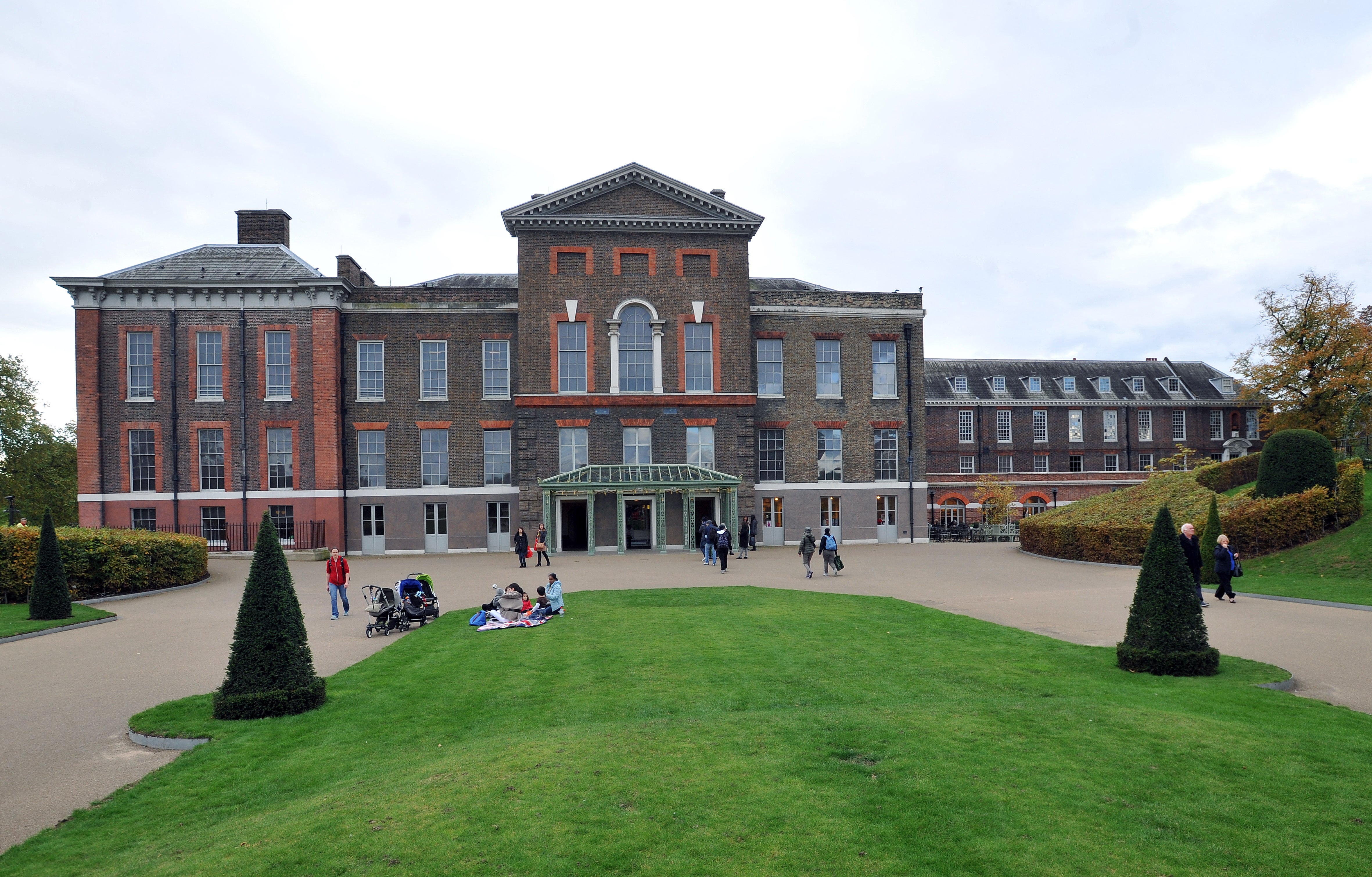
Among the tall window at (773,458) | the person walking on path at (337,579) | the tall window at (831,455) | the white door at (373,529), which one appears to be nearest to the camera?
the person walking on path at (337,579)

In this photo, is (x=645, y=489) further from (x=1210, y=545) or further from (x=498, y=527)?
(x=1210, y=545)

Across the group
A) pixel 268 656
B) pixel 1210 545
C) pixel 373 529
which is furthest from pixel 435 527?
pixel 1210 545

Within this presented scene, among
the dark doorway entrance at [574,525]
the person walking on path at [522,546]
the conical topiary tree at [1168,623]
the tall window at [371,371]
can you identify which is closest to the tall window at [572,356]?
the dark doorway entrance at [574,525]

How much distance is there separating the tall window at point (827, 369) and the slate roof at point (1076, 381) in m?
21.8

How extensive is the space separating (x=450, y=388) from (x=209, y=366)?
10853mm

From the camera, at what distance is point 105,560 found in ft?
72.1

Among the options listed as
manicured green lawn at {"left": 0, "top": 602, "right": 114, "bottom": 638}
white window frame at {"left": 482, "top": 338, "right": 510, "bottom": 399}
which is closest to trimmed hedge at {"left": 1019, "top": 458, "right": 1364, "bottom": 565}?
white window frame at {"left": 482, "top": 338, "right": 510, "bottom": 399}

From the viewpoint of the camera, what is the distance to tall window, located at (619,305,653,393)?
35750 mm

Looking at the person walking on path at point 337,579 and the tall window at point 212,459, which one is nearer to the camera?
the person walking on path at point 337,579

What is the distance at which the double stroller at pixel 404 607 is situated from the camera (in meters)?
16.0

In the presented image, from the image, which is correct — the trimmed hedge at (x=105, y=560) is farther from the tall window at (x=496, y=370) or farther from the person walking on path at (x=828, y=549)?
the person walking on path at (x=828, y=549)

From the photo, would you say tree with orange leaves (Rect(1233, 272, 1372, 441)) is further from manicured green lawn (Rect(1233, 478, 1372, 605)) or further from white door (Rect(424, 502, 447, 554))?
white door (Rect(424, 502, 447, 554))

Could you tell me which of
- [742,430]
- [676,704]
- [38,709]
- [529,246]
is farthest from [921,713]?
[529,246]

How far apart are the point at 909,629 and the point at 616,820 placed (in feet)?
31.7
